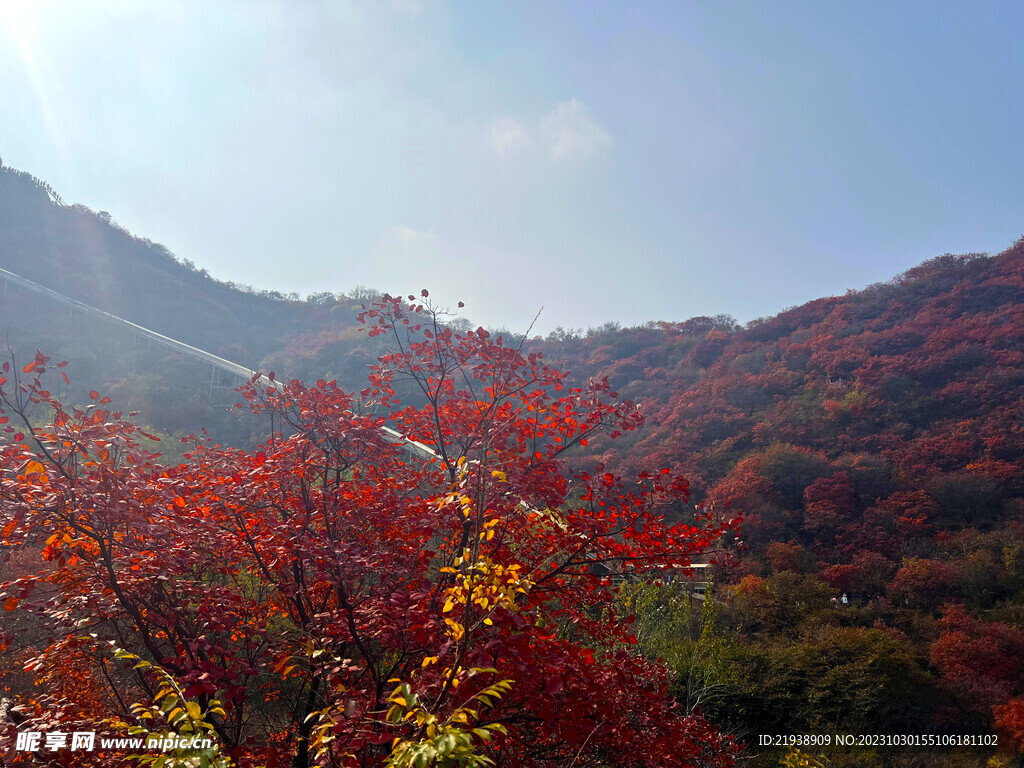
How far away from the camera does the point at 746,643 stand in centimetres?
1283

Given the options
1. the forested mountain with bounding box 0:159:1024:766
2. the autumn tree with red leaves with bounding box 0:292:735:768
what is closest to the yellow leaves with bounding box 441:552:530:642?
the autumn tree with red leaves with bounding box 0:292:735:768

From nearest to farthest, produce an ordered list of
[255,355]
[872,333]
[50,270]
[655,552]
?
[655,552] → [872,333] → [50,270] → [255,355]

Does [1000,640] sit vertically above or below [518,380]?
below

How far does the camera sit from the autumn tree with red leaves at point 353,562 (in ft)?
9.87

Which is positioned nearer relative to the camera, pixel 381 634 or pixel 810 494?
pixel 381 634

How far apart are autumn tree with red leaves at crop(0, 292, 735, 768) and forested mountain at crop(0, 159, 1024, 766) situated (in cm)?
173

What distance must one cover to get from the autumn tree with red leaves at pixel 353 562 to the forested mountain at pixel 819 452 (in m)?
1.73

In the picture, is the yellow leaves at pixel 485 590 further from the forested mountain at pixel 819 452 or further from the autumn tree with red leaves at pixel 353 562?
the forested mountain at pixel 819 452

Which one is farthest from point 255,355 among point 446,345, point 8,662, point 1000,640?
point 1000,640

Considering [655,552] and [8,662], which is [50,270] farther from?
[655,552]

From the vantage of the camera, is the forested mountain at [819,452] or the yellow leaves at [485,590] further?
the forested mountain at [819,452]

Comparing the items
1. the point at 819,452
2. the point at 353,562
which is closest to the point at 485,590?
the point at 353,562

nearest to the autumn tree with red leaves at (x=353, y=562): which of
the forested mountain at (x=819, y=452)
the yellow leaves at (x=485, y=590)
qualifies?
the yellow leaves at (x=485, y=590)

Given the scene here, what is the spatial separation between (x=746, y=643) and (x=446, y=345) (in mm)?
11082
